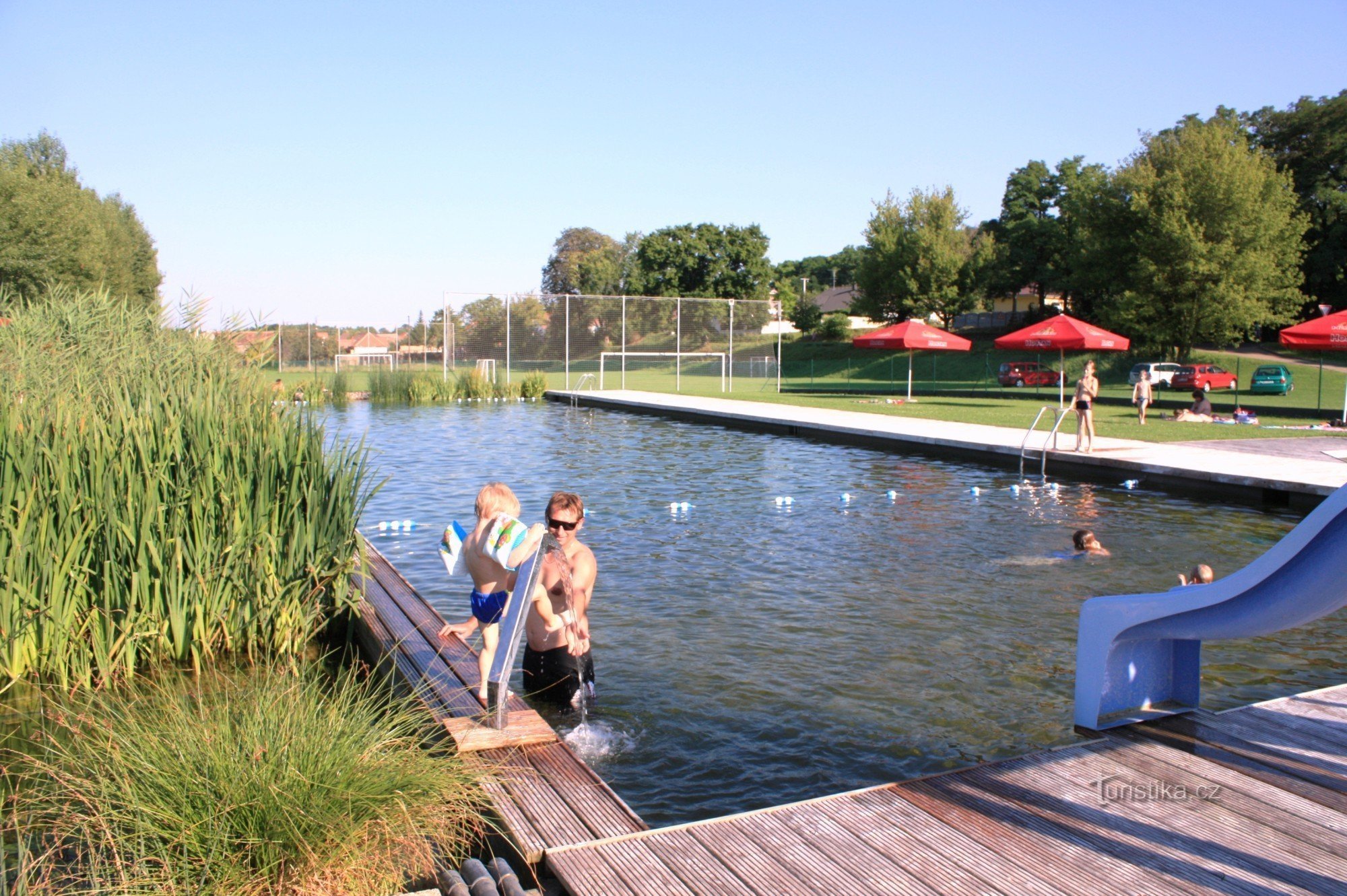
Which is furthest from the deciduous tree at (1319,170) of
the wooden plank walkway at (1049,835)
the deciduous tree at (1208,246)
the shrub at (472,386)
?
the wooden plank walkway at (1049,835)

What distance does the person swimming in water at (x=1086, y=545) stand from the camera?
9703 millimetres

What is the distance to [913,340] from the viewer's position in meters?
28.0

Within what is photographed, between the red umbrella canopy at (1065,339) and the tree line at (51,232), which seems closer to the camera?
the red umbrella canopy at (1065,339)

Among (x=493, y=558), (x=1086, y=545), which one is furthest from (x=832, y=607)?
(x=493, y=558)

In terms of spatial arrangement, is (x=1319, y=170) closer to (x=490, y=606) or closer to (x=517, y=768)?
(x=490, y=606)

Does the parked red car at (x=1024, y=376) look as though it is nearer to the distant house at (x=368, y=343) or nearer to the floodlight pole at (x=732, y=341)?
the floodlight pole at (x=732, y=341)

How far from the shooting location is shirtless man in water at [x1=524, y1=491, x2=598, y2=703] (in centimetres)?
518

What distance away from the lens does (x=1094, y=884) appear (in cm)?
316

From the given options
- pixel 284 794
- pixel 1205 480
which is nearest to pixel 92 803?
pixel 284 794

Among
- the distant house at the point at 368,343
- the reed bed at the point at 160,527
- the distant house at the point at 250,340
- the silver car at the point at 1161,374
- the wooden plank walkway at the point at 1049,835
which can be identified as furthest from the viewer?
the distant house at the point at 368,343

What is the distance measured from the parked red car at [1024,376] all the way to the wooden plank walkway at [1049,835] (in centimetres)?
3952

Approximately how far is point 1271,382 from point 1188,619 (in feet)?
Result: 120

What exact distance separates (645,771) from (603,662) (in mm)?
1726

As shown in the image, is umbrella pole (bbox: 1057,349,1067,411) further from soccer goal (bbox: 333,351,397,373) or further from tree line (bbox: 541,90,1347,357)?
soccer goal (bbox: 333,351,397,373)
